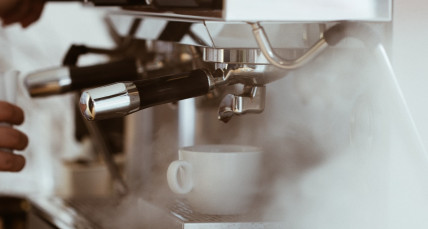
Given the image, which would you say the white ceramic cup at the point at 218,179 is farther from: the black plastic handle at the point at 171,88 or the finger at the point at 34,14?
the finger at the point at 34,14

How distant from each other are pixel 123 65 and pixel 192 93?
32cm

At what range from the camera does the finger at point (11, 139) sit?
0.85 metres

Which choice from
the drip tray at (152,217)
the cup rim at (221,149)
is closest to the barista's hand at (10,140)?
the drip tray at (152,217)

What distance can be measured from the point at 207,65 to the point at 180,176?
124mm

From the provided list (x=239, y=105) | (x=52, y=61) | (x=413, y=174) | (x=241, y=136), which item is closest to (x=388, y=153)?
(x=413, y=174)

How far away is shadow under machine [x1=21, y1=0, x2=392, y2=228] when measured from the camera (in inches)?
21.6

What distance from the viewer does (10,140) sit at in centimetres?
86

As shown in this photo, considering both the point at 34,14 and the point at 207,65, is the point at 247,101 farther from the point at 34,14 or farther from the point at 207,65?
the point at 34,14

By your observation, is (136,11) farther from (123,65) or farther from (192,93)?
(192,93)

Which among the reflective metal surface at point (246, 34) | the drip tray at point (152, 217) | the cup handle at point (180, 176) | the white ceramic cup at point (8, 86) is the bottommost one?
the drip tray at point (152, 217)

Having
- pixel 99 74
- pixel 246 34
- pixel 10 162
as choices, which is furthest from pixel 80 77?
pixel 246 34

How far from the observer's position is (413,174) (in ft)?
1.86

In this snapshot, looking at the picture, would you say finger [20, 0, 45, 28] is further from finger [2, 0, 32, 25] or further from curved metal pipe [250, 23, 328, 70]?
curved metal pipe [250, 23, 328, 70]

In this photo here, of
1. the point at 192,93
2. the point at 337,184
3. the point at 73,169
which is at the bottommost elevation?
the point at 73,169
